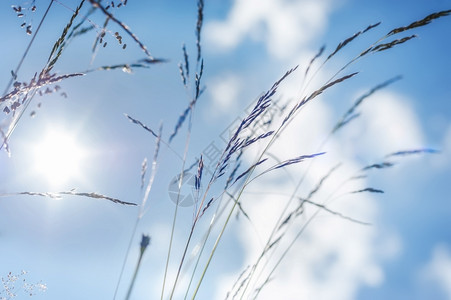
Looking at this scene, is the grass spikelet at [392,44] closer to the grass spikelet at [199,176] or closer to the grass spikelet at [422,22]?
the grass spikelet at [422,22]

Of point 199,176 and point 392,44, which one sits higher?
point 392,44

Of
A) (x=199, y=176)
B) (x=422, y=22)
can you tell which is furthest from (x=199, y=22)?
(x=422, y=22)

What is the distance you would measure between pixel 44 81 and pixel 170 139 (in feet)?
1.38

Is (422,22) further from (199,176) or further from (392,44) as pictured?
(199,176)

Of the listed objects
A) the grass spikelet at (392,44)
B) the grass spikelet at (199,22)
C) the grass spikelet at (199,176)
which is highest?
the grass spikelet at (392,44)

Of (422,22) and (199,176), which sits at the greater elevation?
(422,22)

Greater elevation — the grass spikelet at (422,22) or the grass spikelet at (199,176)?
the grass spikelet at (422,22)

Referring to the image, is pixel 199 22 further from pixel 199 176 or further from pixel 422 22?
pixel 422 22

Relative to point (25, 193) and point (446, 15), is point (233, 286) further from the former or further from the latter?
point (446, 15)

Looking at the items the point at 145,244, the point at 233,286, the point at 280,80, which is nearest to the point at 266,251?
the point at 233,286

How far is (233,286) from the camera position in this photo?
1276 millimetres

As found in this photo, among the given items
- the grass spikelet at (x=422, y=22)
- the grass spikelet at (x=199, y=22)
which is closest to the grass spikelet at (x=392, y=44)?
the grass spikelet at (x=422, y=22)

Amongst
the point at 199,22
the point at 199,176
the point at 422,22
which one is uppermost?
the point at 422,22

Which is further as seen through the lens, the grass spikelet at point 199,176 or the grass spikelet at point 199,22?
the grass spikelet at point 199,176
